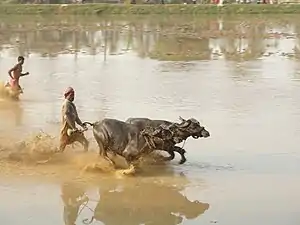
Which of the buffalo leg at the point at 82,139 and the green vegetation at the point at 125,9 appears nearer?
the buffalo leg at the point at 82,139

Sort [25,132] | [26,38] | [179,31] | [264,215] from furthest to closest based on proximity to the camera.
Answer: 1. [179,31]
2. [26,38]
3. [25,132]
4. [264,215]

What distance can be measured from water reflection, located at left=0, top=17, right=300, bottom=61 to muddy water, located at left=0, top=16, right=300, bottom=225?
110 millimetres

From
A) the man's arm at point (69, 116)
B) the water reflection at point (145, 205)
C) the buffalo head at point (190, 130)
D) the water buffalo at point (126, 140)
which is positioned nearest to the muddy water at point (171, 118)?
the water reflection at point (145, 205)

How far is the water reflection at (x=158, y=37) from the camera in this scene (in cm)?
2555

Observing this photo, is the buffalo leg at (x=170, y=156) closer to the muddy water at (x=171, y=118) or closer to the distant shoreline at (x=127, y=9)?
the muddy water at (x=171, y=118)

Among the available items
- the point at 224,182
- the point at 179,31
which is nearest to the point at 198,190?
the point at 224,182

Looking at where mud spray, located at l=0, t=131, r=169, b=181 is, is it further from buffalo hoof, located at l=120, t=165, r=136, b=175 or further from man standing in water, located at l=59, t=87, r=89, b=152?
man standing in water, located at l=59, t=87, r=89, b=152

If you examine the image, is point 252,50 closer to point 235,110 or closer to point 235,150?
point 235,110

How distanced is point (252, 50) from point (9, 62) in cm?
967

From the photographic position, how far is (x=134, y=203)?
27.8 ft

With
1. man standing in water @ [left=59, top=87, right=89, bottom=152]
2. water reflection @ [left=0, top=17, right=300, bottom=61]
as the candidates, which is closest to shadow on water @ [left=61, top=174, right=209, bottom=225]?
man standing in water @ [left=59, top=87, right=89, bottom=152]

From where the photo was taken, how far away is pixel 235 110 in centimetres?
1416

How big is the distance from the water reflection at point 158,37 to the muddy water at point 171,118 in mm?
110

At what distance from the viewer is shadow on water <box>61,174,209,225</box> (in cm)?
794
